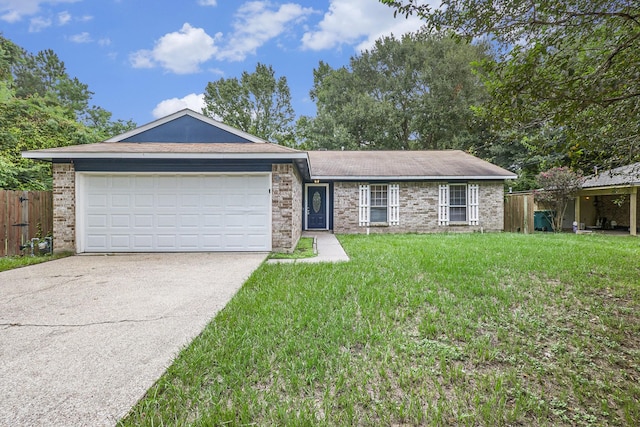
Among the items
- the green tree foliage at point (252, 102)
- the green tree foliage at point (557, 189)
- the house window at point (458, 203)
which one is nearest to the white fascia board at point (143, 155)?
the house window at point (458, 203)

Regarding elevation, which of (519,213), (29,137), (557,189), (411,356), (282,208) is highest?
(29,137)

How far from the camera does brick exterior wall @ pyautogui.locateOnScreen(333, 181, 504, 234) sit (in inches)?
522

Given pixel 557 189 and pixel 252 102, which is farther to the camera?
pixel 252 102

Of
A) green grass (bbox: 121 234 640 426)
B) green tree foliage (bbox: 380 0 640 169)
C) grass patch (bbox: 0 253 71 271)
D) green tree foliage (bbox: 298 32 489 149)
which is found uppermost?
green tree foliage (bbox: 298 32 489 149)

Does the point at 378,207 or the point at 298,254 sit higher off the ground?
the point at 378,207

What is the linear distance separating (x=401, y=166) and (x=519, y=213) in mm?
Result: 5499

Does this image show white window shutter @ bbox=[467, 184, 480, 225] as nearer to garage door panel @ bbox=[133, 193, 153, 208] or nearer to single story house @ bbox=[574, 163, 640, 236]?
single story house @ bbox=[574, 163, 640, 236]

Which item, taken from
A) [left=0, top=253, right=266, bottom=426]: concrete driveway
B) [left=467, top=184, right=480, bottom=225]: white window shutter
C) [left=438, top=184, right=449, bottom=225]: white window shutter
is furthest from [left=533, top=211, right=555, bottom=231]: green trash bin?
[left=0, top=253, right=266, bottom=426]: concrete driveway

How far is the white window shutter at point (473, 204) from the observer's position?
13.3 m

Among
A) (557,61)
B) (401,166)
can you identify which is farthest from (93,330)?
(401,166)

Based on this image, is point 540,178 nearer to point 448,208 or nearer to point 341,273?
point 448,208

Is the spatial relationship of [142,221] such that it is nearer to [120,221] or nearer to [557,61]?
[120,221]

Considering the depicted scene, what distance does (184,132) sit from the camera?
9.28 m

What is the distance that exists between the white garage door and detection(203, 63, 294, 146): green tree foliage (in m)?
19.9
